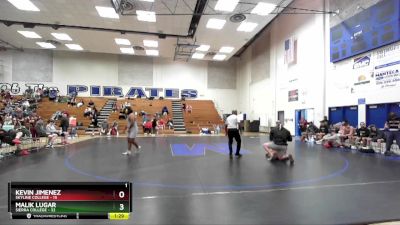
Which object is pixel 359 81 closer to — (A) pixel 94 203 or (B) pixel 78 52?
(A) pixel 94 203

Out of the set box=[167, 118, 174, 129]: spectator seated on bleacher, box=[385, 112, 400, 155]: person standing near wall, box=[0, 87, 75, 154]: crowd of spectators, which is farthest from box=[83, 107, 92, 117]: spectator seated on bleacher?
box=[385, 112, 400, 155]: person standing near wall

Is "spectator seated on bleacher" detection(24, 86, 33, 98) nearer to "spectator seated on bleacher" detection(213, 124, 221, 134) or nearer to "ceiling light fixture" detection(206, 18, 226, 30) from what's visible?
"spectator seated on bleacher" detection(213, 124, 221, 134)

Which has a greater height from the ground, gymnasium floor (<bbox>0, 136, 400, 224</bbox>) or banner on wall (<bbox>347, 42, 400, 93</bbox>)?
banner on wall (<bbox>347, 42, 400, 93</bbox>)

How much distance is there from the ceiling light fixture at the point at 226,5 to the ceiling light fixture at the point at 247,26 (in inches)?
109

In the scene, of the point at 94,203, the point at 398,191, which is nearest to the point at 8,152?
the point at 94,203

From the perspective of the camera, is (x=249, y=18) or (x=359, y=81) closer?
(x=359, y=81)

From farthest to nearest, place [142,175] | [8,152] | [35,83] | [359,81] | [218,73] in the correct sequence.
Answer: [218,73] < [35,83] < [359,81] < [8,152] < [142,175]

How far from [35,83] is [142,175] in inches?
1078

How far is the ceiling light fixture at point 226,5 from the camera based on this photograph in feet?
49.4

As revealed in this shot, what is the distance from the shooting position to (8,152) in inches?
360

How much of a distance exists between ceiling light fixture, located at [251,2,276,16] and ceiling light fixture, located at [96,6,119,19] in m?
8.67

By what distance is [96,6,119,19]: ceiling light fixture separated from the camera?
15.9 meters

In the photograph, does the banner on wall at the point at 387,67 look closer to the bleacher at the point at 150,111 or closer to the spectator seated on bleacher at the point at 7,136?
the spectator seated on bleacher at the point at 7,136

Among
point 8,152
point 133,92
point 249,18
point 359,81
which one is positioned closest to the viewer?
point 8,152
